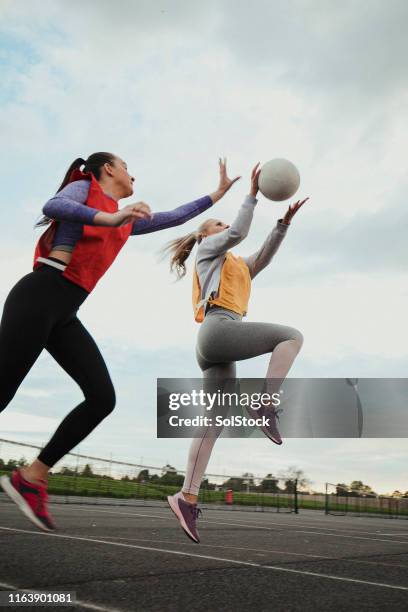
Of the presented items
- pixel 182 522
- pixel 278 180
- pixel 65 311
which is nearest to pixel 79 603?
pixel 65 311

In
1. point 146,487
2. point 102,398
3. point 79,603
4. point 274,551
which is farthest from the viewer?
point 146,487

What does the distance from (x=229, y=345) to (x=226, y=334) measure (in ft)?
0.27

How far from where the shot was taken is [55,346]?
12.5ft

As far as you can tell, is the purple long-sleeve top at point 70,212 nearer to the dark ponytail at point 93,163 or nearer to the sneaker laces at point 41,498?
the dark ponytail at point 93,163

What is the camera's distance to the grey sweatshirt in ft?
15.2

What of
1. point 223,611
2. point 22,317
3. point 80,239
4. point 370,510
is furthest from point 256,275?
point 370,510

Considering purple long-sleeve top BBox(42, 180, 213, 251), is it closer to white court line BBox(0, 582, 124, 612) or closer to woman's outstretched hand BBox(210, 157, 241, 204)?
woman's outstretched hand BBox(210, 157, 241, 204)

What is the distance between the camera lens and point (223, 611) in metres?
2.24

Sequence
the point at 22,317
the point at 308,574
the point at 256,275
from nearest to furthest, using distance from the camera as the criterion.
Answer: the point at 308,574 < the point at 22,317 < the point at 256,275

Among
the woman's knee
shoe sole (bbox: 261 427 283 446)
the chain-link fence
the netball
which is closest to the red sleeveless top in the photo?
the woman's knee

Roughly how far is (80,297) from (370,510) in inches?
1096

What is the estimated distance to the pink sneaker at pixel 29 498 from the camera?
3.75 meters

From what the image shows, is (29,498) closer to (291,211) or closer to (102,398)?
(102,398)

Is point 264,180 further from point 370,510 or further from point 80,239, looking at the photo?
point 370,510
